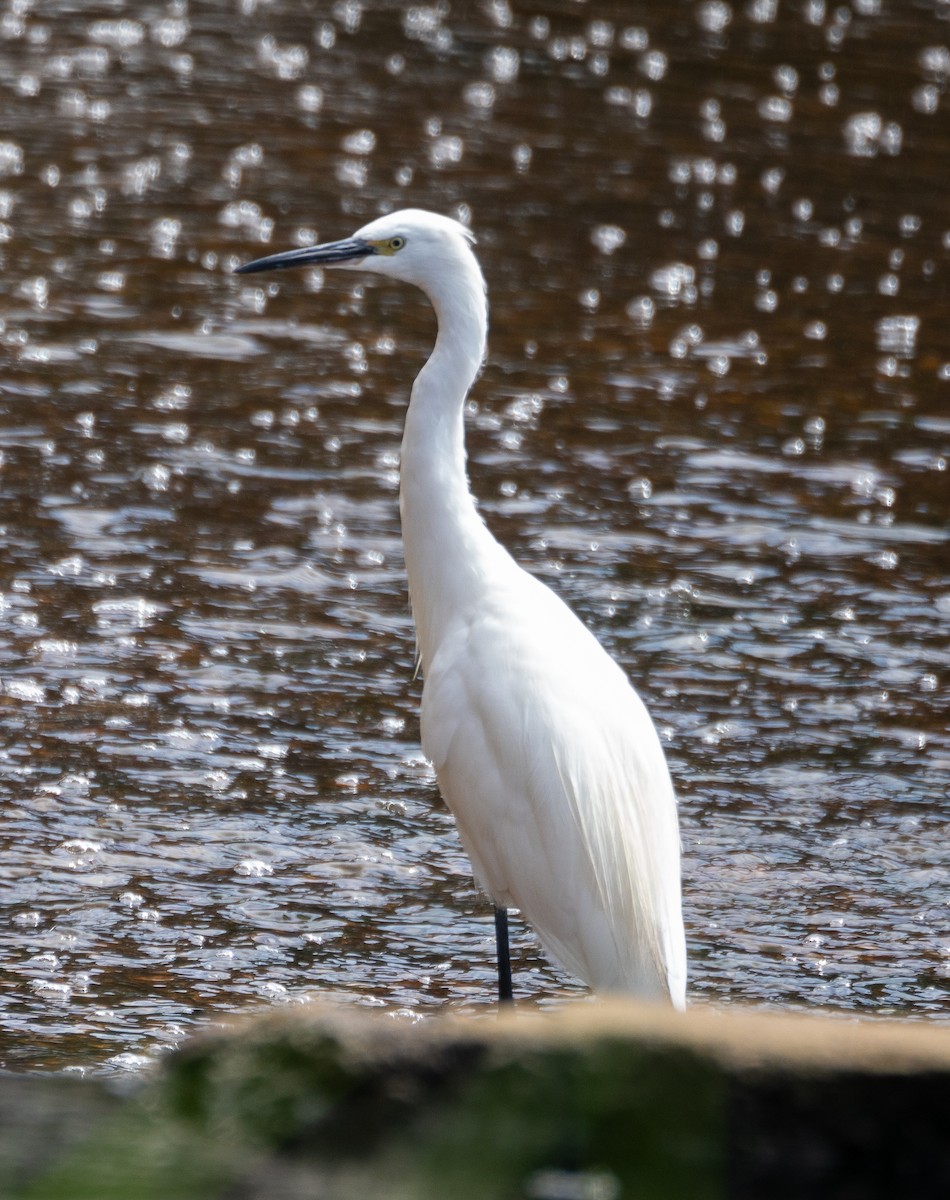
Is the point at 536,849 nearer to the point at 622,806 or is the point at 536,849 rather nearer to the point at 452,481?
the point at 622,806

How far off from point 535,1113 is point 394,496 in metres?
5.21

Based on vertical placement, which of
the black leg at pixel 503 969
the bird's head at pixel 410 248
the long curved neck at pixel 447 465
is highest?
the bird's head at pixel 410 248

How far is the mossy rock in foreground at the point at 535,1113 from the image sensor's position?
1.14 meters

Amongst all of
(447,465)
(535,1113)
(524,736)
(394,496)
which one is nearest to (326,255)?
(447,465)

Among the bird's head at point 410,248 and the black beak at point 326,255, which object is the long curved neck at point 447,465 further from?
the black beak at point 326,255

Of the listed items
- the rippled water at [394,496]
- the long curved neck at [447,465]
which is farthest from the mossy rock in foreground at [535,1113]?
the long curved neck at [447,465]

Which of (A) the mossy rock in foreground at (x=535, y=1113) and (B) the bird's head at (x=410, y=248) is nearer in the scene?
(A) the mossy rock in foreground at (x=535, y=1113)

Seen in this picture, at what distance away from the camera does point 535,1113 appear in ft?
3.84

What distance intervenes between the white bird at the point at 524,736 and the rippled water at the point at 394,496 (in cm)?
50

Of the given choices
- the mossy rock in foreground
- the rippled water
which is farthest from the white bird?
the mossy rock in foreground

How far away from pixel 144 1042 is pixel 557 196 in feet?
21.8

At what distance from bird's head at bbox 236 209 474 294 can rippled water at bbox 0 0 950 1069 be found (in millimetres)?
1314

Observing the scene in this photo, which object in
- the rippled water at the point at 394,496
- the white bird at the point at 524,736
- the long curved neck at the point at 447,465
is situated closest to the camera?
the white bird at the point at 524,736

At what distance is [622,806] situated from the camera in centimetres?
336
